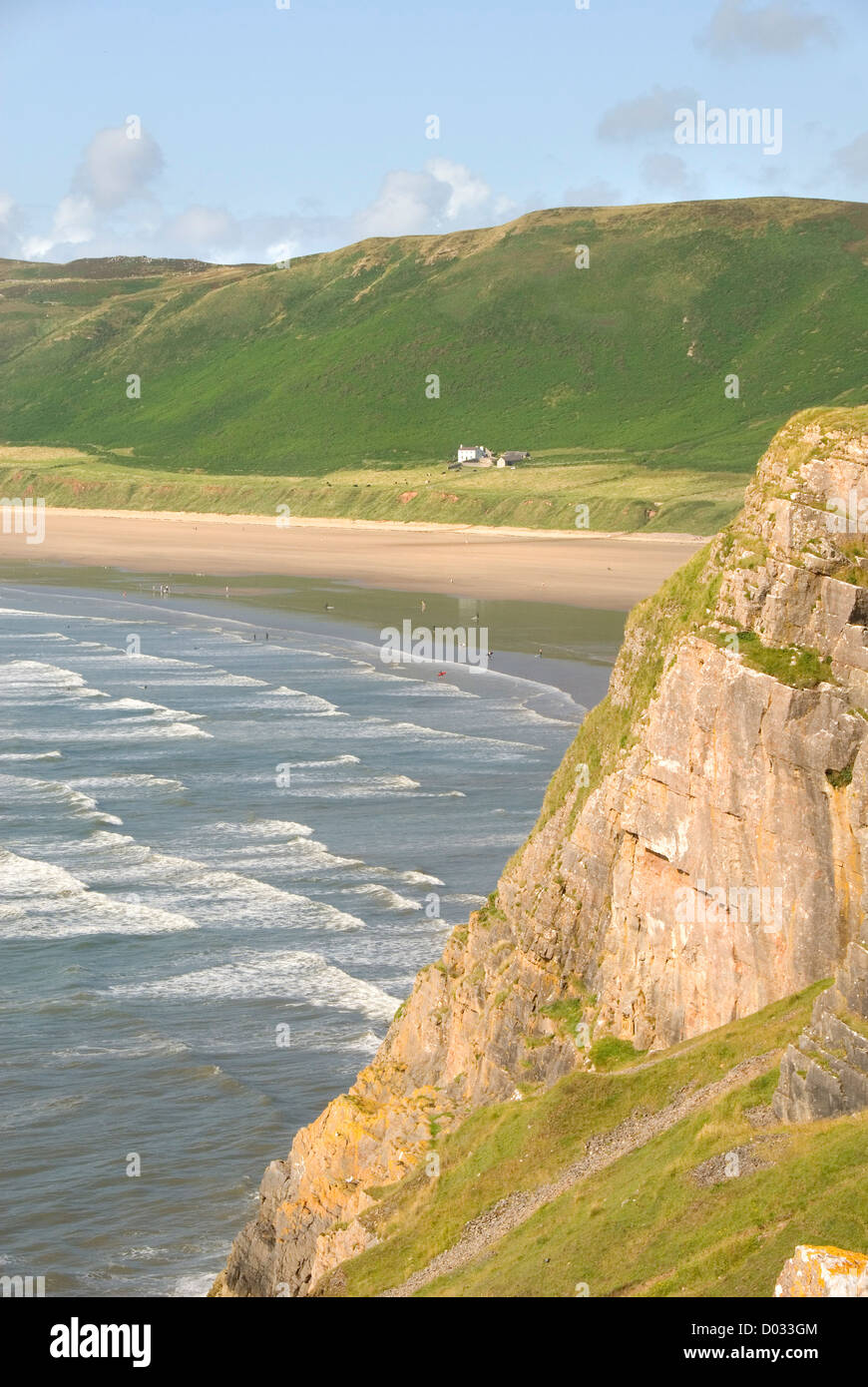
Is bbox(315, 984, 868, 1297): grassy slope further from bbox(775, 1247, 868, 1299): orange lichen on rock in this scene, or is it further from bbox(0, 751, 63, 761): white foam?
bbox(0, 751, 63, 761): white foam

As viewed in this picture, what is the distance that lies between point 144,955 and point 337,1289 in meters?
21.9

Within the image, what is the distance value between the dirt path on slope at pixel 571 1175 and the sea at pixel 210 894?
30.0 ft

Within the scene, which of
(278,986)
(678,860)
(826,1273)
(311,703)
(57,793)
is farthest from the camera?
(311,703)

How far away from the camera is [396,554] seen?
142500 millimetres

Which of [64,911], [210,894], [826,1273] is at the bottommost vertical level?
[64,911]

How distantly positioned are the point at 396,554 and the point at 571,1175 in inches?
4930

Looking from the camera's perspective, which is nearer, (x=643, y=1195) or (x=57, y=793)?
(x=643, y=1195)

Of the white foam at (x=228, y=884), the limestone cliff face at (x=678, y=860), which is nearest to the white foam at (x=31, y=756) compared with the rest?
the white foam at (x=228, y=884)

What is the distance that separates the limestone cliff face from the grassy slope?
108 centimetres

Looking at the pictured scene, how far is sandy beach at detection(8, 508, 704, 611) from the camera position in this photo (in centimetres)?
11700

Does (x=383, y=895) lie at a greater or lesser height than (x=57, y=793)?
lesser

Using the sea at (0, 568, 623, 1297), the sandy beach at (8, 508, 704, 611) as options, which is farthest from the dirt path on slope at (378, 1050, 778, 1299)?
the sandy beach at (8, 508, 704, 611)

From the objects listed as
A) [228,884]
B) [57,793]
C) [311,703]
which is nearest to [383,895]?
[228,884]

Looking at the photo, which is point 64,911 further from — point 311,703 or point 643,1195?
point 311,703
